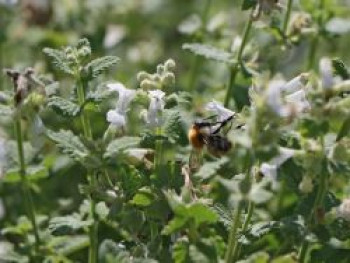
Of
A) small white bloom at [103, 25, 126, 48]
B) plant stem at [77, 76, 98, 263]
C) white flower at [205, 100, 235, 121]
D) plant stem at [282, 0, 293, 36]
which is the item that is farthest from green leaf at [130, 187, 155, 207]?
small white bloom at [103, 25, 126, 48]

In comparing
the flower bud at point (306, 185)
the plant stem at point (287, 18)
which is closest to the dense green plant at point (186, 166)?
the flower bud at point (306, 185)

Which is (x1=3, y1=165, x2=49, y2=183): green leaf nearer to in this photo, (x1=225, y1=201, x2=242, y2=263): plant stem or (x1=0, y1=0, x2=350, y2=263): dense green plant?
(x1=0, y1=0, x2=350, y2=263): dense green plant

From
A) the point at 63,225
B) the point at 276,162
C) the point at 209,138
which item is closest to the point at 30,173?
the point at 63,225

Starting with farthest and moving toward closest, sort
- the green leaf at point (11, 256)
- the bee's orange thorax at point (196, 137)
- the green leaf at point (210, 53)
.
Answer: the green leaf at point (210, 53)
the green leaf at point (11, 256)
the bee's orange thorax at point (196, 137)

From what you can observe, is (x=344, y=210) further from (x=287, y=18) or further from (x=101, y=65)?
(x=287, y=18)

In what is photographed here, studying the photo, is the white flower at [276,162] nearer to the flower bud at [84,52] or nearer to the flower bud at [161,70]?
the flower bud at [161,70]
